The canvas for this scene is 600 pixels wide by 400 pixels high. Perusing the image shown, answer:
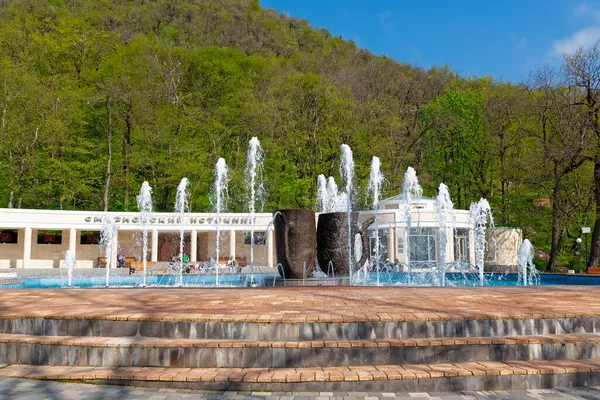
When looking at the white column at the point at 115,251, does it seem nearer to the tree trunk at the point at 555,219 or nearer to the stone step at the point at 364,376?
the tree trunk at the point at 555,219

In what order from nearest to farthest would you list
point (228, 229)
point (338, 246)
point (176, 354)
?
point (176, 354), point (338, 246), point (228, 229)

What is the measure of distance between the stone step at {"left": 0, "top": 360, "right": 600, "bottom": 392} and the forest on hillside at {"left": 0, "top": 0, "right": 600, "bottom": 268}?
1021 inches

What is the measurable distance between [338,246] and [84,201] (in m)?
29.9

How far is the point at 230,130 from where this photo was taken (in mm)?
39750

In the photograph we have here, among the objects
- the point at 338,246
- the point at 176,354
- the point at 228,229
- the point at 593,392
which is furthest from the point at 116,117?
the point at 593,392

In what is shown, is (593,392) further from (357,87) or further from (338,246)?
(357,87)

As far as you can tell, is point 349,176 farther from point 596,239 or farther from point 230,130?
point 230,130

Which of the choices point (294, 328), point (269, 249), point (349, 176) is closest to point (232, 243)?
point (269, 249)

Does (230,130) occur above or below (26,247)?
above

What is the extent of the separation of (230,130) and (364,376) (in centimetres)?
3570

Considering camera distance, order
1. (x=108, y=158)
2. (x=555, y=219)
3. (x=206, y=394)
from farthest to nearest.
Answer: (x=108, y=158)
(x=555, y=219)
(x=206, y=394)

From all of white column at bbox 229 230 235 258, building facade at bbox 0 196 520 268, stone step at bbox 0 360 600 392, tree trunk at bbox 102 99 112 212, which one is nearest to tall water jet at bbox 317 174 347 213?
building facade at bbox 0 196 520 268

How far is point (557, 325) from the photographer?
6844mm

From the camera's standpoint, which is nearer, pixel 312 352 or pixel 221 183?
pixel 312 352
